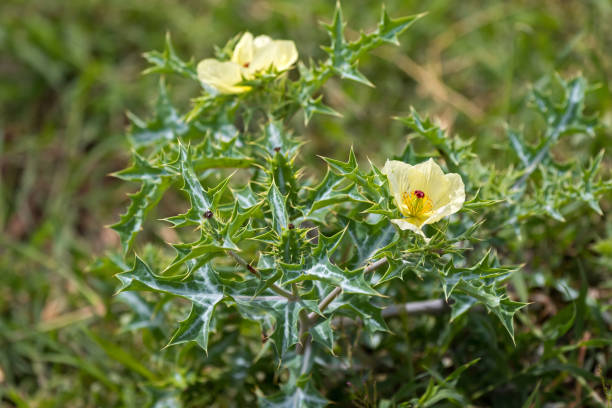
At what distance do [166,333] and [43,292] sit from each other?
0.99m

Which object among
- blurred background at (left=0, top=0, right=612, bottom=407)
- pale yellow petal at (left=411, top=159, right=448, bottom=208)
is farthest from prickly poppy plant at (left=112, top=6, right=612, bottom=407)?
blurred background at (left=0, top=0, right=612, bottom=407)

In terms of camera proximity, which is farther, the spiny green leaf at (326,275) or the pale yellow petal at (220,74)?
the pale yellow petal at (220,74)

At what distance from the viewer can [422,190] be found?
4.93ft

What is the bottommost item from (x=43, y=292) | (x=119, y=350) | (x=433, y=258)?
(x=43, y=292)

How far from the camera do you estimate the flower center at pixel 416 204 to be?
145 cm

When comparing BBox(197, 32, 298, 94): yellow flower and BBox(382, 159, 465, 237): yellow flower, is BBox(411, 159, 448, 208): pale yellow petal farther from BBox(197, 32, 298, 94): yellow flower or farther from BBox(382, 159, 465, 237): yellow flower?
BBox(197, 32, 298, 94): yellow flower

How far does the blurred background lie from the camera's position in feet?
8.99

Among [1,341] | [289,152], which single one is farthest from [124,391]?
[289,152]

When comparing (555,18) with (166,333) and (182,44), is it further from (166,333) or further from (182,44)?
(166,333)

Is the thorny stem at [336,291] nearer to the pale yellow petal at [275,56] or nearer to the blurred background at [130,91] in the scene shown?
the pale yellow petal at [275,56]

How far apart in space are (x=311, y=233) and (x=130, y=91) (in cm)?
196

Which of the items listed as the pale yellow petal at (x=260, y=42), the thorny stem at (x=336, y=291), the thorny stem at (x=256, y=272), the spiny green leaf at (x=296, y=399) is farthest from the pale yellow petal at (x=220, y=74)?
the spiny green leaf at (x=296, y=399)

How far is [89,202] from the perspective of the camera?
3.20 m

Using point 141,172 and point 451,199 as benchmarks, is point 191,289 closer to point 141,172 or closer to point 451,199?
point 141,172
